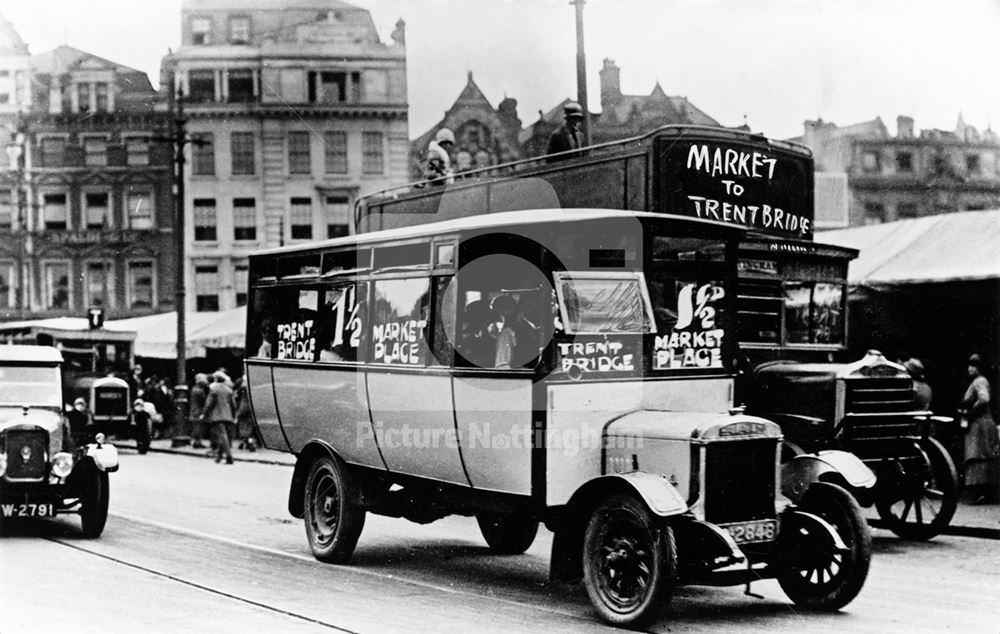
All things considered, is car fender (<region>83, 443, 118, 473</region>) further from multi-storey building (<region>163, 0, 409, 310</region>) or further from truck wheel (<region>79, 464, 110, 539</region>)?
multi-storey building (<region>163, 0, 409, 310</region>)

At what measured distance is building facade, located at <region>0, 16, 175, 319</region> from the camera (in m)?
45.8

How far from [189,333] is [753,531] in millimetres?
26969

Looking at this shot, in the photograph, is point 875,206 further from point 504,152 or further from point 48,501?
point 48,501

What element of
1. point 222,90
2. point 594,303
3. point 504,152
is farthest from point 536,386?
point 222,90

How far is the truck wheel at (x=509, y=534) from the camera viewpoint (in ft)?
34.2

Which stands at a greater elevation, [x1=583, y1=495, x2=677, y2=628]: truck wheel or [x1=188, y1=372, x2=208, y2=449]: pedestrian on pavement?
[x1=583, y1=495, x2=677, y2=628]: truck wheel

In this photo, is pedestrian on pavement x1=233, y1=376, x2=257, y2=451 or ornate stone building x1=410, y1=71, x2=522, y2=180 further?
ornate stone building x1=410, y1=71, x2=522, y2=180

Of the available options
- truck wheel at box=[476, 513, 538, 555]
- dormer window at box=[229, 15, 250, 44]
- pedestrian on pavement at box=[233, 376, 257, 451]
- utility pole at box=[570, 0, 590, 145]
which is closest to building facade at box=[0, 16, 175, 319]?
dormer window at box=[229, 15, 250, 44]

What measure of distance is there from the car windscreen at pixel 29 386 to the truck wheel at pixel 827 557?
8.35 metres

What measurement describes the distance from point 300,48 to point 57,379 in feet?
105

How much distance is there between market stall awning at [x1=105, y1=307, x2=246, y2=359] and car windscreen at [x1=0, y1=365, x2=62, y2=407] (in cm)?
1598

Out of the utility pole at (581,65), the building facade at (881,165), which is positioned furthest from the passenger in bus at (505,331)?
the building facade at (881,165)

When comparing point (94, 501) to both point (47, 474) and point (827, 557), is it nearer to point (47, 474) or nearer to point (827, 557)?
point (47, 474)

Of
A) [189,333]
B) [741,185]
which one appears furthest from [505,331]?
[189,333]
